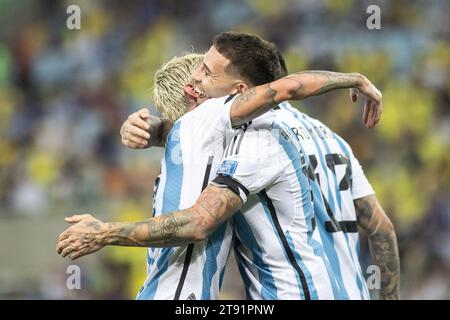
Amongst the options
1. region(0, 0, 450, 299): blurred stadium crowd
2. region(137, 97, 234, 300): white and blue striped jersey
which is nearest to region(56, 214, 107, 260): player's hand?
region(137, 97, 234, 300): white and blue striped jersey

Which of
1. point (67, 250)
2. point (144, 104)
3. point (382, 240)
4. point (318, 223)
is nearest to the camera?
point (67, 250)

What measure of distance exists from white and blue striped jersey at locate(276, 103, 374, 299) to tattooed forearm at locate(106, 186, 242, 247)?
0.54 m

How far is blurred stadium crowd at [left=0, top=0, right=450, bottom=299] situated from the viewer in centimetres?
820

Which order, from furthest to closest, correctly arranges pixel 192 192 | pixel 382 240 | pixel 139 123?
pixel 382 240 < pixel 139 123 < pixel 192 192

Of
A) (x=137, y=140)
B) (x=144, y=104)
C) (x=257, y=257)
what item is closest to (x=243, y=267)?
(x=257, y=257)

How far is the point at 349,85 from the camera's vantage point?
350cm

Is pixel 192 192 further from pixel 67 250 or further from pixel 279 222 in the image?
pixel 67 250

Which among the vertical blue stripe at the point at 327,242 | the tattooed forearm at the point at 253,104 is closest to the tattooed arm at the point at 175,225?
the tattooed forearm at the point at 253,104

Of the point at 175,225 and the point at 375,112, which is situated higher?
the point at 375,112

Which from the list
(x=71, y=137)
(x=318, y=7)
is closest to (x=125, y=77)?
(x=71, y=137)

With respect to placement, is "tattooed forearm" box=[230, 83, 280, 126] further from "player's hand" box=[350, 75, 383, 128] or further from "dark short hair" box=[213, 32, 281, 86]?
"player's hand" box=[350, 75, 383, 128]

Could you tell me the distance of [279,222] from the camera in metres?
3.48

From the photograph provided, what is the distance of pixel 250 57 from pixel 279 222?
0.69 meters

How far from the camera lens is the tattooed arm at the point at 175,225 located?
123 inches
